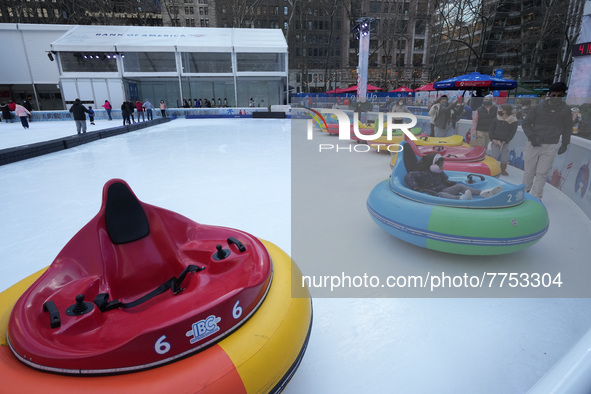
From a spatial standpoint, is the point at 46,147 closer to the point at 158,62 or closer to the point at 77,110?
the point at 77,110

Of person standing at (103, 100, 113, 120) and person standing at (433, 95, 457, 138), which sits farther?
person standing at (103, 100, 113, 120)

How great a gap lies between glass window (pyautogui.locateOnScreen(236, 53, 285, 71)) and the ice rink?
16.8m

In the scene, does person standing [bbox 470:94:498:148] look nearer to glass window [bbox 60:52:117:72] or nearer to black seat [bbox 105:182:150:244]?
black seat [bbox 105:182:150:244]

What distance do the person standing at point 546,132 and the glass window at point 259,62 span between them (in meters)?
20.4

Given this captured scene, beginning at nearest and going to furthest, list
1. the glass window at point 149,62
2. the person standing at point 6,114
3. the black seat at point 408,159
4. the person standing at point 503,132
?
the black seat at point 408,159
the person standing at point 503,132
the person standing at point 6,114
the glass window at point 149,62

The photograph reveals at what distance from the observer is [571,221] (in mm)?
4125

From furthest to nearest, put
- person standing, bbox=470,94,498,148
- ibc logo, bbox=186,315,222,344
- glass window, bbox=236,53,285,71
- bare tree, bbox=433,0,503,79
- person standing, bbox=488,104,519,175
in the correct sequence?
1. bare tree, bbox=433,0,503,79
2. glass window, bbox=236,53,285,71
3. person standing, bbox=470,94,498,148
4. person standing, bbox=488,104,519,175
5. ibc logo, bbox=186,315,222,344

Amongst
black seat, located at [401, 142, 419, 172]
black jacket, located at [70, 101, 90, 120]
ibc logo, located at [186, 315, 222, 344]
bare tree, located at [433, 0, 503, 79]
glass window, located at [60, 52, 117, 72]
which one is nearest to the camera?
ibc logo, located at [186, 315, 222, 344]

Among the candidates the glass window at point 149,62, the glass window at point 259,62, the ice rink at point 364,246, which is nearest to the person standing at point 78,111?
the ice rink at point 364,246

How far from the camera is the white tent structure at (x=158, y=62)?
70.0ft

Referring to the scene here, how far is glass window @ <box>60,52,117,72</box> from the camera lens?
21.3 meters

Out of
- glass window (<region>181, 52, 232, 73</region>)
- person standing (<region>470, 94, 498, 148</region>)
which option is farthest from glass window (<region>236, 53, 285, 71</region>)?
person standing (<region>470, 94, 498, 148</region>)

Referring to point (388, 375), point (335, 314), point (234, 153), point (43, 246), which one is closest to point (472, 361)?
point (388, 375)

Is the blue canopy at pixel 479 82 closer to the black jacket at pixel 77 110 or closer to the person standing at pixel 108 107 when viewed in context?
the black jacket at pixel 77 110
